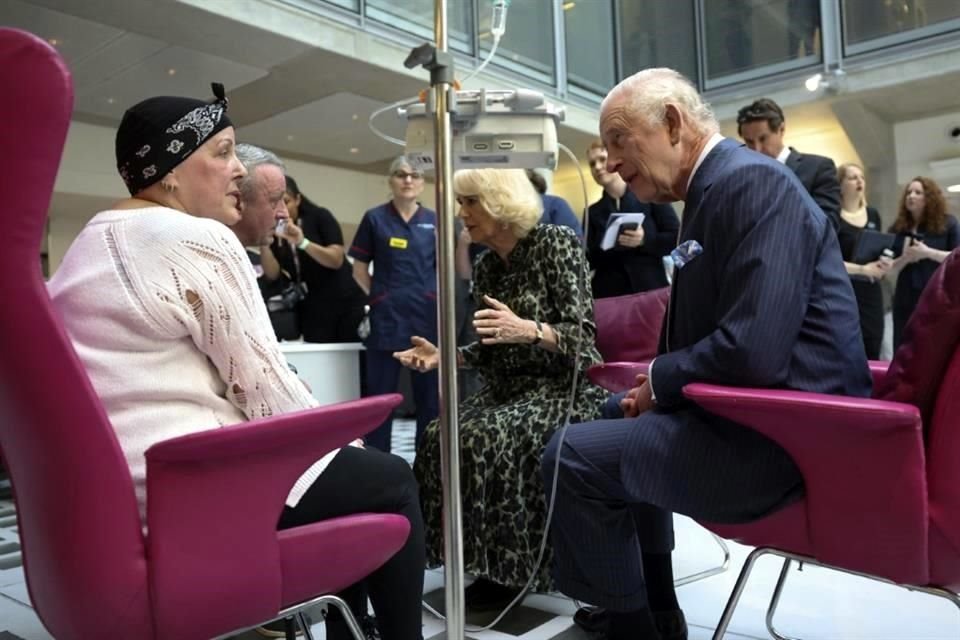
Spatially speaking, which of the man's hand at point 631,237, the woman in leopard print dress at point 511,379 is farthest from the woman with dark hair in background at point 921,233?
the woman in leopard print dress at point 511,379

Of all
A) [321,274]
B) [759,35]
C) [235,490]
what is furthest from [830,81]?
[235,490]

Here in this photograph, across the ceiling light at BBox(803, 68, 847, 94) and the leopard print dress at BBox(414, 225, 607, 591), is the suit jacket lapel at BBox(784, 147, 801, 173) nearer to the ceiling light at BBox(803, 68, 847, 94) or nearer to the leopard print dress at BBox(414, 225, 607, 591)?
the leopard print dress at BBox(414, 225, 607, 591)

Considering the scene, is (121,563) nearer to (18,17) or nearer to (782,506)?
(782,506)

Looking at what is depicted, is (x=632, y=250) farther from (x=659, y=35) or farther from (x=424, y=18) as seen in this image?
(x=659, y=35)

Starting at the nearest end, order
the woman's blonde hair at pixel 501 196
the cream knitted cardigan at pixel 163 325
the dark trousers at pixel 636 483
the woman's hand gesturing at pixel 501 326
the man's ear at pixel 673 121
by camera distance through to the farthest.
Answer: the cream knitted cardigan at pixel 163 325 → the dark trousers at pixel 636 483 → the man's ear at pixel 673 121 → the woman's hand gesturing at pixel 501 326 → the woman's blonde hair at pixel 501 196

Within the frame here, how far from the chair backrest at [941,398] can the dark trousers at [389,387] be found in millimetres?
2311

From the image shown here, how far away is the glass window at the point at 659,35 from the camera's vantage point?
798cm

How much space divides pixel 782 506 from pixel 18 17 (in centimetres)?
588

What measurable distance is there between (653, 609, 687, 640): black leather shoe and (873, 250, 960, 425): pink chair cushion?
0.69 metres

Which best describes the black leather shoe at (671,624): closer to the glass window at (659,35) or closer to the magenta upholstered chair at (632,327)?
the magenta upholstered chair at (632,327)

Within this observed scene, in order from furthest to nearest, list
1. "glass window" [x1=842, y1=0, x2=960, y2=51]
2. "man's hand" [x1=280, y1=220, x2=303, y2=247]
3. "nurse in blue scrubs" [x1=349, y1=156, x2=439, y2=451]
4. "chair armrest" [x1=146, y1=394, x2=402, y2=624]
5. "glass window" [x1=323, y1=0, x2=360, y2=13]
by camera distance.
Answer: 1. "glass window" [x1=842, y1=0, x2=960, y2=51]
2. "glass window" [x1=323, y1=0, x2=360, y2=13]
3. "nurse in blue scrubs" [x1=349, y1=156, x2=439, y2=451]
4. "man's hand" [x1=280, y1=220, x2=303, y2=247]
5. "chair armrest" [x1=146, y1=394, x2=402, y2=624]

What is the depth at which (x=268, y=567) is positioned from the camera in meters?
0.98

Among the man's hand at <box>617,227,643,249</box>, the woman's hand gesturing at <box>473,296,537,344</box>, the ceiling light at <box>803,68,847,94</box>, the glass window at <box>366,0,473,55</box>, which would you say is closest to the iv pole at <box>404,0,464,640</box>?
the woman's hand gesturing at <box>473,296,537,344</box>

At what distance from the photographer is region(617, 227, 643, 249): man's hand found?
9.38 feet
